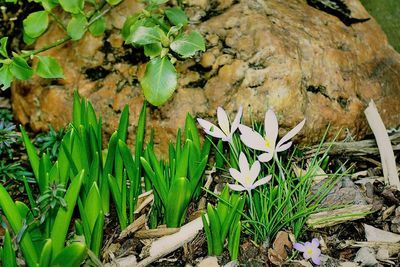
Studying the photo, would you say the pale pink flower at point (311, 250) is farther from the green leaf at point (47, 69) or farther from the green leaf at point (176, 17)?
the green leaf at point (47, 69)

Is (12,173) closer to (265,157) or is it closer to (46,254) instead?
(46,254)

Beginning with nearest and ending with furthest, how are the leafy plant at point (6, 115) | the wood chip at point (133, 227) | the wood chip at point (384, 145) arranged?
the wood chip at point (133, 227) < the wood chip at point (384, 145) < the leafy plant at point (6, 115)

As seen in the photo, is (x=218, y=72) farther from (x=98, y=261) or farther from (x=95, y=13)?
(x=98, y=261)

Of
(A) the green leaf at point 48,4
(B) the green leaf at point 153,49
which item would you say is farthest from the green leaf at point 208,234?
(A) the green leaf at point 48,4

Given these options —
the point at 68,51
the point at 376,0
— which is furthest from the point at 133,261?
the point at 376,0

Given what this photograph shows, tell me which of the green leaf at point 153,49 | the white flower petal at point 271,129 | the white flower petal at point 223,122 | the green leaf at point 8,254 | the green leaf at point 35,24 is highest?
the green leaf at point 153,49

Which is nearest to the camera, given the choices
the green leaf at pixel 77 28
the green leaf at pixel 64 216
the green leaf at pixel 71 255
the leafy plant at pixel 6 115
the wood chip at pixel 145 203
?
the green leaf at pixel 71 255
